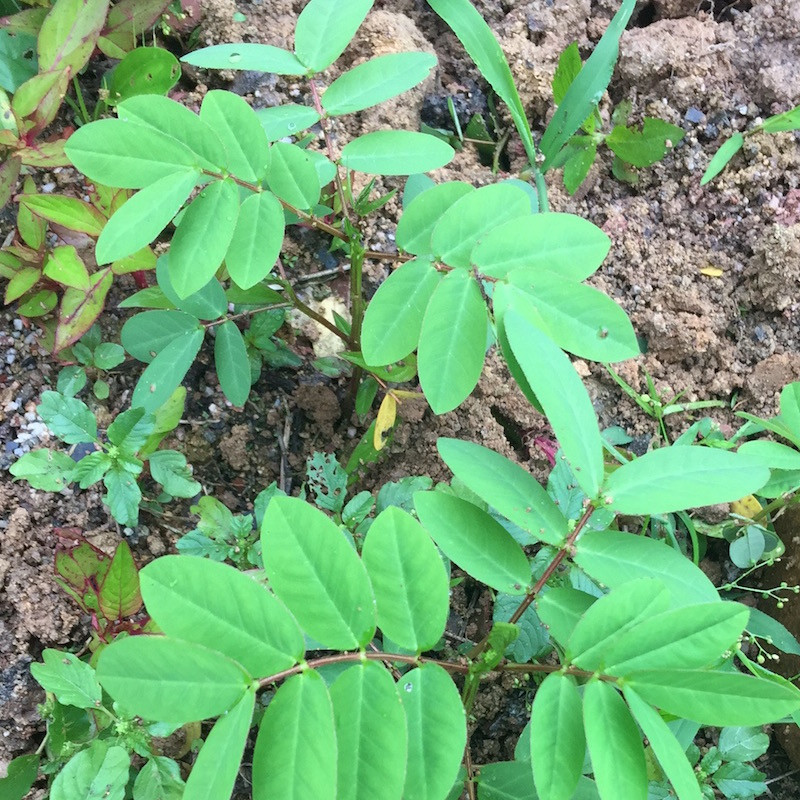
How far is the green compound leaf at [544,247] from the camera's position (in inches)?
47.9

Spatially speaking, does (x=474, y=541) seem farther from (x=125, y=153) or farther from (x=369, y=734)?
(x=125, y=153)

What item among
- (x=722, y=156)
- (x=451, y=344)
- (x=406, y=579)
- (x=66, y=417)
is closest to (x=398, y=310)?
(x=451, y=344)

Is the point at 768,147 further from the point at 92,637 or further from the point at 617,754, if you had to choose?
the point at 92,637

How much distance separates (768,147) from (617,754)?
77.6 inches

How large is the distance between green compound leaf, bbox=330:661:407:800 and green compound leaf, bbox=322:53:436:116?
1.11 m

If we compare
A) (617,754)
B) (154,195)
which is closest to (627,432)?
(617,754)

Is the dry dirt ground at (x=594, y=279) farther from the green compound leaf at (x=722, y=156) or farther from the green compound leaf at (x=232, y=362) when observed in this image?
the green compound leaf at (x=232, y=362)

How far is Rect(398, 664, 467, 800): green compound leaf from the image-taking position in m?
0.94

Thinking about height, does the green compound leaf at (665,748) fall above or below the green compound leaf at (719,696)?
below

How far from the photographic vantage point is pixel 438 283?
1.25 m

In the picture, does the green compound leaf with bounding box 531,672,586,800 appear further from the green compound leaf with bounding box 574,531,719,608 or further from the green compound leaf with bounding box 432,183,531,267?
the green compound leaf with bounding box 432,183,531,267

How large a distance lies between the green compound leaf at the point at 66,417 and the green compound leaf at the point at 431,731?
98 centimetres

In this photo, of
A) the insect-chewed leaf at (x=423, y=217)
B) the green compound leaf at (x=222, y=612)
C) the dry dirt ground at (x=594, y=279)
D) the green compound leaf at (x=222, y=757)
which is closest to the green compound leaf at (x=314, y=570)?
the green compound leaf at (x=222, y=612)

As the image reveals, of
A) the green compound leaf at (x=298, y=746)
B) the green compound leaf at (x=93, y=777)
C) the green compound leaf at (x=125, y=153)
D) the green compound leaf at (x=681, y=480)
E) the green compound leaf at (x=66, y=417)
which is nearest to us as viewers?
the green compound leaf at (x=298, y=746)
